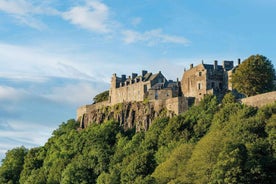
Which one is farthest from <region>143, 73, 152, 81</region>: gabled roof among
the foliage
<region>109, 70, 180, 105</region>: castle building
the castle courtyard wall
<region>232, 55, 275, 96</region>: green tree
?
<region>232, 55, 275, 96</region>: green tree

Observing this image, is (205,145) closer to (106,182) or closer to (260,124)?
(260,124)

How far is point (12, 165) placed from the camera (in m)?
114

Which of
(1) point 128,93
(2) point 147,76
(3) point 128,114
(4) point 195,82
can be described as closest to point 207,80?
(4) point 195,82

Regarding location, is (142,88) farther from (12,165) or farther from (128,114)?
(12,165)

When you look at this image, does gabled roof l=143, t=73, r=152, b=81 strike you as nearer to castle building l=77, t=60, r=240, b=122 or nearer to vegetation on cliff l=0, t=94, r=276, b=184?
castle building l=77, t=60, r=240, b=122

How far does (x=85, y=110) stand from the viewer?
376ft

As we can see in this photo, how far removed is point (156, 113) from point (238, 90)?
1242 cm

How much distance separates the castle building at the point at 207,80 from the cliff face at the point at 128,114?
193 inches

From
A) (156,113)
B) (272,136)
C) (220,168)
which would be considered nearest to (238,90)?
(156,113)

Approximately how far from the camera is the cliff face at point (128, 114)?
94625mm

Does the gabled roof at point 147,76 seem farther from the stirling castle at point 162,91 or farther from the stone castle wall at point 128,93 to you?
the stone castle wall at point 128,93

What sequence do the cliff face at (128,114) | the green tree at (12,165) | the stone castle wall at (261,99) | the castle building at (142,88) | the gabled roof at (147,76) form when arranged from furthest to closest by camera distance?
the green tree at (12,165)
the gabled roof at (147,76)
the castle building at (142,88)
the cliff face at (128,114)
the stone castle wall at (261,99)

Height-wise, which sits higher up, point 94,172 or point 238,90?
point 238,90

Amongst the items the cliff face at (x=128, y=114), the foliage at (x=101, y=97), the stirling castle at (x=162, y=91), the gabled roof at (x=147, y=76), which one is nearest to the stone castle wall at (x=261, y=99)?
the stirling castle at (x=162, y=91)
